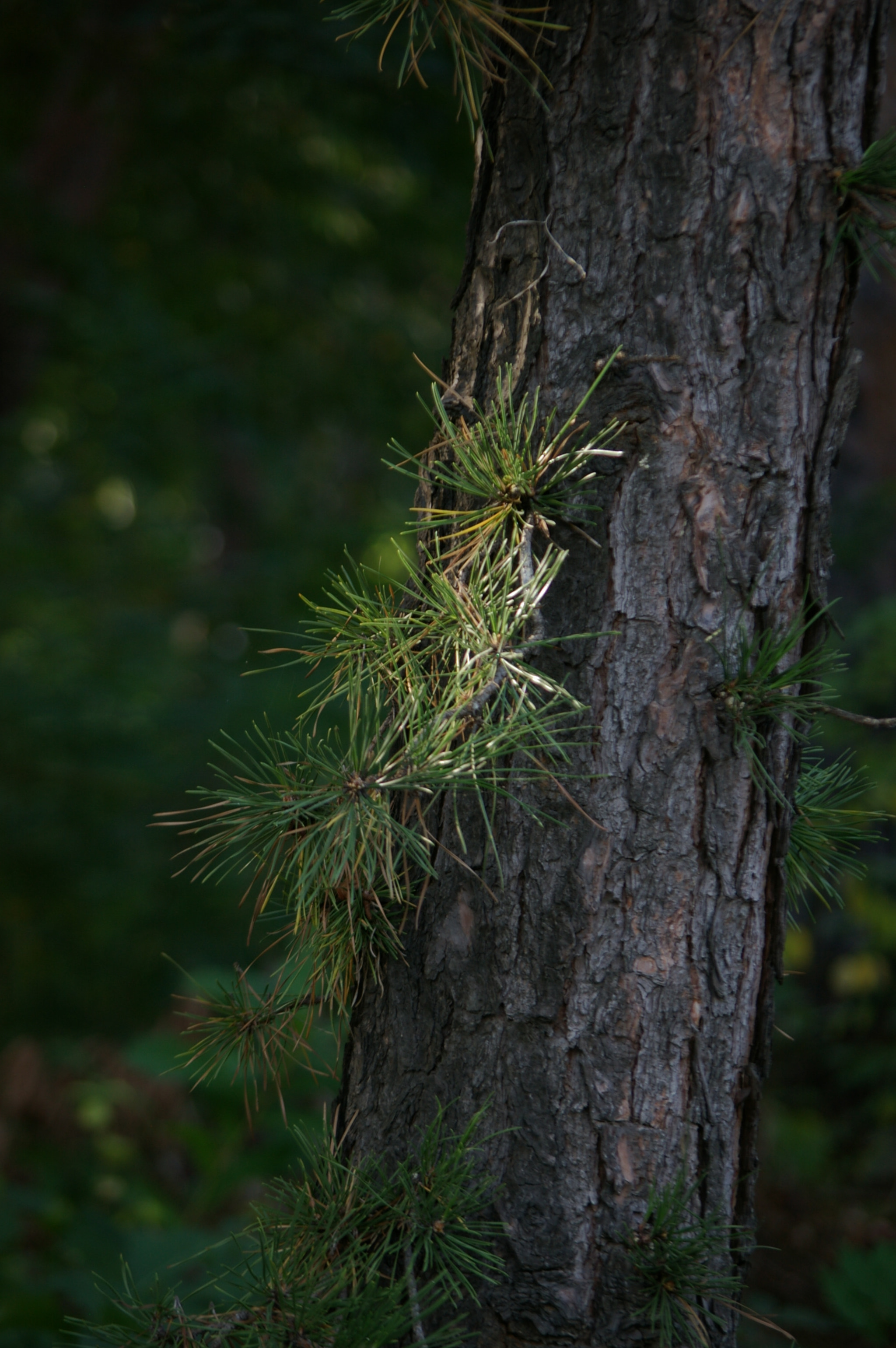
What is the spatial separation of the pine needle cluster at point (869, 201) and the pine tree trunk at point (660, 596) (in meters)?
0.02

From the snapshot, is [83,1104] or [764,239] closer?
[764,239]

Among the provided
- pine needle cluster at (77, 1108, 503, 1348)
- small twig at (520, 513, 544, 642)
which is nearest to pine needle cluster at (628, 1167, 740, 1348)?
pine needle cluster at (77, 1108, 503, 1348)

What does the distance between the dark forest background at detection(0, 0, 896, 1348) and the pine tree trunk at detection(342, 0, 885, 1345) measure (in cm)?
137

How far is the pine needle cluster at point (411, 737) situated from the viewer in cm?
87

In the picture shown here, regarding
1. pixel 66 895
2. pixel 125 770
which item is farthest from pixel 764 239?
pixel 66 895

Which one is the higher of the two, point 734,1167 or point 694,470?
point 694,470

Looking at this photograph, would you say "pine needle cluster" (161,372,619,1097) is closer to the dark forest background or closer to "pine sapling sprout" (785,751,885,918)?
"pine sapling sprout" (785,751,885,918)

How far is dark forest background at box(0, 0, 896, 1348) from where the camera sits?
2.72 m

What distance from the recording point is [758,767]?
3.35 feet

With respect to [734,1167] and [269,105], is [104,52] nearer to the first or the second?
[269,105]

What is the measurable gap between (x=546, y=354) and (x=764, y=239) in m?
0.28

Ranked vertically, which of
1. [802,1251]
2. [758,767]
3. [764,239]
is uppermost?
[764,239]

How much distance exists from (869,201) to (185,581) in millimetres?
5253

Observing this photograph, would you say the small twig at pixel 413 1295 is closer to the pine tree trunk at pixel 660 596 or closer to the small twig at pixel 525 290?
the pine tree trunk at pixel 660 596
